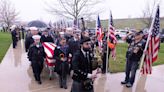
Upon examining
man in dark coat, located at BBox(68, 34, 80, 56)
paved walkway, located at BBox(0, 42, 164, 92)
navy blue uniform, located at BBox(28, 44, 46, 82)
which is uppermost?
man in dark coat, located at BBox(68, 34, 80, 56)

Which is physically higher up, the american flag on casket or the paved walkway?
the american flag on casket

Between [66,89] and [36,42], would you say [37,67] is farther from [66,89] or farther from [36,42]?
[66,89]

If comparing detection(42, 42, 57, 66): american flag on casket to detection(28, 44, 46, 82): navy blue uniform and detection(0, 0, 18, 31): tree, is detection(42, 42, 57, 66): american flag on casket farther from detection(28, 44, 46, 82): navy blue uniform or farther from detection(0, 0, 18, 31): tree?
detection(0, 0, 18, 31): tree

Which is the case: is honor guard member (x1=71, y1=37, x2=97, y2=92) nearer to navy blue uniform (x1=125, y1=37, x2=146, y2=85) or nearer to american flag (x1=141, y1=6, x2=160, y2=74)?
navy blue uniform (x1=125, y1=37, x2=146, y2=85)

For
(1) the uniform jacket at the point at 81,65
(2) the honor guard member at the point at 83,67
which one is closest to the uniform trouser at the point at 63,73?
(2) the honor guard member at the point at 83,67

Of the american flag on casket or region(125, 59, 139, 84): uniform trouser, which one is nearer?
region(125, 59, 139, 84): uniform trouser

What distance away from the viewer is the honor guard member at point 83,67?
14.8 ft

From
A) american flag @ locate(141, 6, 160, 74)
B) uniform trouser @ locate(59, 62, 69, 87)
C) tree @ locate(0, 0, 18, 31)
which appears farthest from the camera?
tree @ locate(0, 0, 18, 31)

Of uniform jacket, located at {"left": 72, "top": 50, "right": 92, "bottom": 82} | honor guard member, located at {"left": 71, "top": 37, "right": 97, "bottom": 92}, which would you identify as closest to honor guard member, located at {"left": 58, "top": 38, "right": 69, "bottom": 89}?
honor guard member, located at {"left": 71, "top": 37, "right": 97, "bottom": 92}

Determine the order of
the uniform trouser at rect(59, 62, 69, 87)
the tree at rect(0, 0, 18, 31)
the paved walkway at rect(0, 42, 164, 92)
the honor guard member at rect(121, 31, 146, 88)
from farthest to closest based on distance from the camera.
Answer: the tree at rect(0, 0, 18, 31) → the uniform trouser at rect(59, 62, 69, 87) → the paved walkway at rect(0, 42, 164, 92) → the honor guard member at rect(121, 31, 146, 88)

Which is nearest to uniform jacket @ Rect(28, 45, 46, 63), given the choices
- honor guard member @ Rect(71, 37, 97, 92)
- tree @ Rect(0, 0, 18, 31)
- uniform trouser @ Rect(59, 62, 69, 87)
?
uniform trouser @ Rect(59, 62, 69, 87)

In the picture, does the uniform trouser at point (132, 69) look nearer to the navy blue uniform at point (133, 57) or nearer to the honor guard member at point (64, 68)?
the navy blue uniform at point (133, 57)

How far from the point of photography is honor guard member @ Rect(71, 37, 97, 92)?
4.50m

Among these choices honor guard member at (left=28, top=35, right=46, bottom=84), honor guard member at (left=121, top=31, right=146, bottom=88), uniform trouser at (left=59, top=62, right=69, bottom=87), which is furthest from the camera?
honor guard member at (left=28, top=35, right=46, bottom=84)
